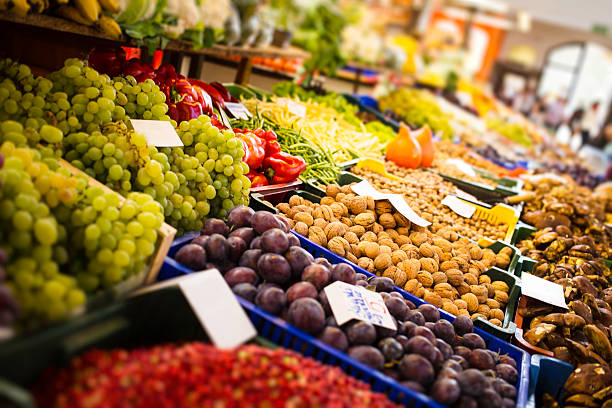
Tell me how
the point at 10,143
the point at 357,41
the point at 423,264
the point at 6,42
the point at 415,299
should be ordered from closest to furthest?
the point at 10,143 < the point at 415,299 < the point at 423,264 < the point at 6,42 < the point at 357,41

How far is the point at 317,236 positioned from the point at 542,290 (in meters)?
1.17

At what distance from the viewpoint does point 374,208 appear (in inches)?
101

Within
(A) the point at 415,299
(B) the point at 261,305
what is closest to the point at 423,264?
(A) the point at 415,299

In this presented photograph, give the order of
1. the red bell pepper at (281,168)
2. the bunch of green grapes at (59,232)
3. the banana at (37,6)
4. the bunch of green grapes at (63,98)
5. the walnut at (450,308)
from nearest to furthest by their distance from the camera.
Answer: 1. the bunch of green grapes at (59,232)
2. the bunch of green grapes at (63,98)
3. the banana at (37,6)
4. the walnut at (450,308)
5. the red bell pepper at (281,168)

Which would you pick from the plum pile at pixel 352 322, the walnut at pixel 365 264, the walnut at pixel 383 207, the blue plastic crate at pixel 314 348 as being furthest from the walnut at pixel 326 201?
the blue plastic crate at pixel 314 348

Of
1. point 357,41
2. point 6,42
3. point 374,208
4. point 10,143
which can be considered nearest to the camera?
point 10,143

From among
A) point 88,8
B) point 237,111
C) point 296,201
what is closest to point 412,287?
point 296,201

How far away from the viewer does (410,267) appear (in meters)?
2.13

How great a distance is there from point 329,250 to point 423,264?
0.47 metres

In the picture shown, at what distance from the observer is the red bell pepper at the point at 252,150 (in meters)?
2.60

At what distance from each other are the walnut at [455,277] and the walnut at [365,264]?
1.31ft

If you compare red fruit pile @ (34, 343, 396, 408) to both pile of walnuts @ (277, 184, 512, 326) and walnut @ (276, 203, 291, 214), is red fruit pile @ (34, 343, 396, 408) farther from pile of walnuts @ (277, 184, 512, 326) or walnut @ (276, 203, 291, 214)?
walnut @ (276, 203, 291, 214)

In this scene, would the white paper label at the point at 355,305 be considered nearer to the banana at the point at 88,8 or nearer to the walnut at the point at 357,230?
the walnut at the point at 357,230

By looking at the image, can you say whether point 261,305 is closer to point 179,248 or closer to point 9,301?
point 179,248
